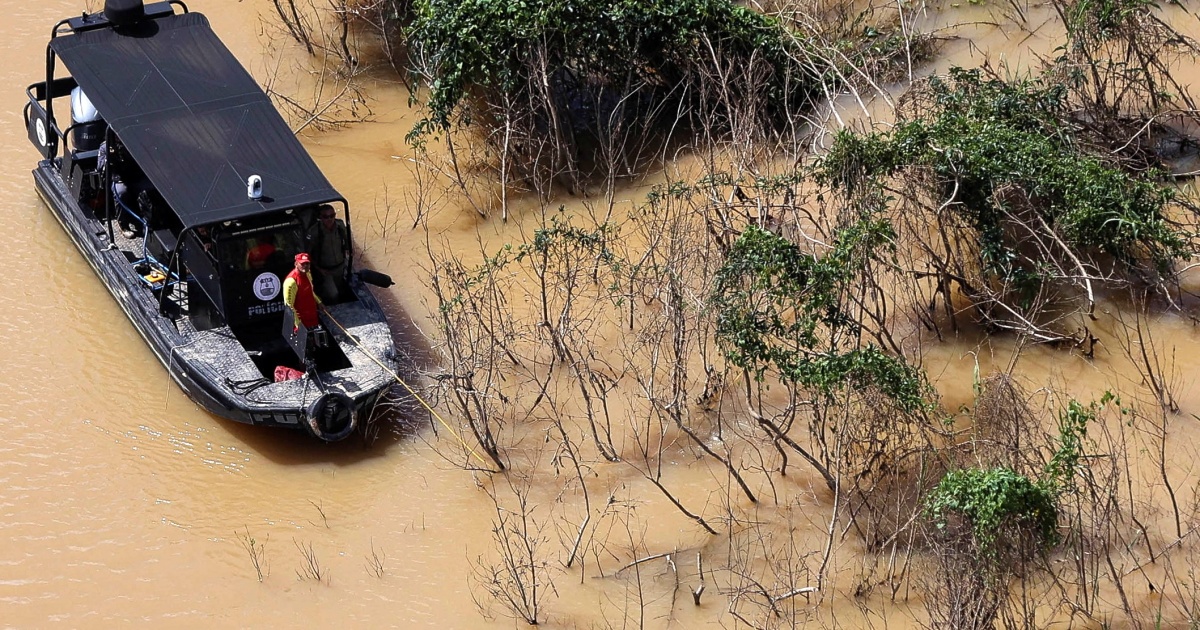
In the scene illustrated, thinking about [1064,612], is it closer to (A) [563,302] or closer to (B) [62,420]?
(A) [563,302]

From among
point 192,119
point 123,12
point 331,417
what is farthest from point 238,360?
point 123,12

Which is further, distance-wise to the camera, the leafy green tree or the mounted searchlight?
the mounted searchlight

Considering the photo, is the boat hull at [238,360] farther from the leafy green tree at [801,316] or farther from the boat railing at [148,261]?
the leafy green tree at [801,316]

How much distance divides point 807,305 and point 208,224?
4.58 meters

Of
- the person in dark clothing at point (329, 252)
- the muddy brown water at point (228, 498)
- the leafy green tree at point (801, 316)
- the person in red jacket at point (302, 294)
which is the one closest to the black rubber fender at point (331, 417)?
the muddy brown water at point (228, 498)

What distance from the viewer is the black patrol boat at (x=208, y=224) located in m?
12.0

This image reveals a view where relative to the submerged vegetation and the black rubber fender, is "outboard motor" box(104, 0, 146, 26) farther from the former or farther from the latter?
the black rubber fender

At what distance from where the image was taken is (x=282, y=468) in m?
12.1

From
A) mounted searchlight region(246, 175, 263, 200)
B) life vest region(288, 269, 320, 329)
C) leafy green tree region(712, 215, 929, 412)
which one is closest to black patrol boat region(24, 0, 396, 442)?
mounted searchlight region(246, 175, 263, 200)

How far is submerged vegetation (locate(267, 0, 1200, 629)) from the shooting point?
10539 millimetres

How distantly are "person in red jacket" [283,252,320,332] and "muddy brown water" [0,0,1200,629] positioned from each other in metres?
0.96

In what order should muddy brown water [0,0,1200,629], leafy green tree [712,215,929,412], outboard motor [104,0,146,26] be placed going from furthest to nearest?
1. outboard motor [104,0,146,26]
2. muddy brown water [0,0,1200,629]
3. leafy green tree [712,215,929,412]

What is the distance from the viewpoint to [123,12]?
536 inches

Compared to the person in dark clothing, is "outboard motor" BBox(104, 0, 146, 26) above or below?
above
